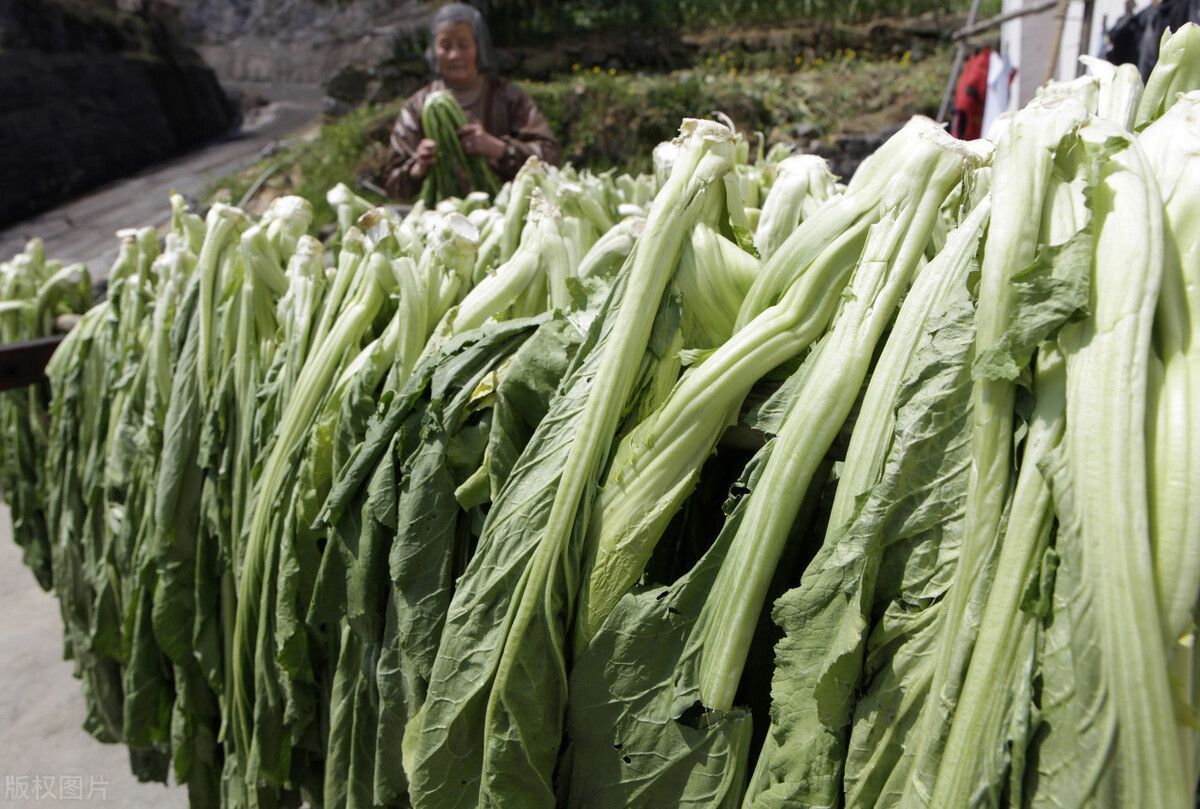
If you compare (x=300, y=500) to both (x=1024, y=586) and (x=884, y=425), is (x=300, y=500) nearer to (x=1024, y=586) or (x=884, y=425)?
(x=884, y=425)

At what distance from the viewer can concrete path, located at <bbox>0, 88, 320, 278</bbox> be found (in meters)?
11.2

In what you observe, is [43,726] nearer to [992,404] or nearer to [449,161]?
[449,161]

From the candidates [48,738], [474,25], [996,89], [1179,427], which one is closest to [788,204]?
[1179,427]

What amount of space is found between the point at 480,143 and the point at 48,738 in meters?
3.27

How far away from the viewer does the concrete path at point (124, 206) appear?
11.2 m

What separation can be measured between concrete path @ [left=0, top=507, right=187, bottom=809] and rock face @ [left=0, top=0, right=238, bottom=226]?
35.1ft

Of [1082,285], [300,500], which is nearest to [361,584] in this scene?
[300,500]

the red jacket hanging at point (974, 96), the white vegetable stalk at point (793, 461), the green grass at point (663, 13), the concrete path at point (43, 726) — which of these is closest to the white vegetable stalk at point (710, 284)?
the white vegetable stalk at point (793, 461)

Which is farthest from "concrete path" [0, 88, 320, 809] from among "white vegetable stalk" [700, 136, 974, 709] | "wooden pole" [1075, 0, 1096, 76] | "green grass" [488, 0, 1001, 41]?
"green grass" [488, 0, 1001, 41]

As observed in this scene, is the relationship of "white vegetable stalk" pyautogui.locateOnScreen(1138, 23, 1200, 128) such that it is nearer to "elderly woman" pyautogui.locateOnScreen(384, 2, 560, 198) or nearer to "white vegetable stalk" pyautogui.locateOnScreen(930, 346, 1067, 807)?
"white vegetable stalk" pyautogui.locateOnScreen(930, 346, 1067, 807)

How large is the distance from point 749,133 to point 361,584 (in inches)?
408

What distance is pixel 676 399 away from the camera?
1.17 meters

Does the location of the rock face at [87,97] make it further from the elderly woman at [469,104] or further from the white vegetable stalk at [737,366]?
the white vegetable stalk at [737,366]

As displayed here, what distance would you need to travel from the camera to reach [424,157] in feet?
14.4
